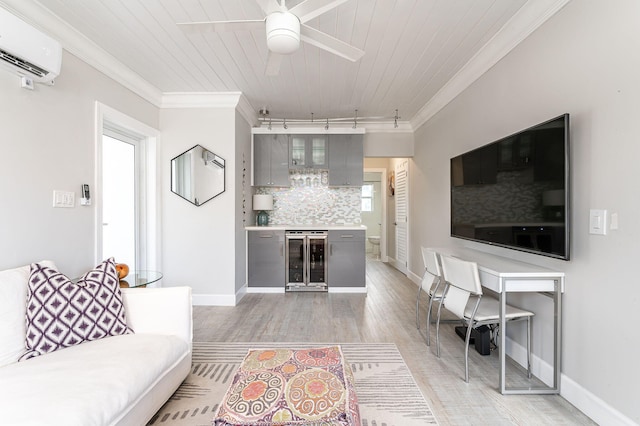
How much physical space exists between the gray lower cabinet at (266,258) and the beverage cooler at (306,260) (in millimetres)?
111

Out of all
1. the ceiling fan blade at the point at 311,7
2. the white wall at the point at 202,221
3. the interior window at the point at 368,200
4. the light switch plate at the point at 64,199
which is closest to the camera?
the ceiling fan blade at the point at 311,7

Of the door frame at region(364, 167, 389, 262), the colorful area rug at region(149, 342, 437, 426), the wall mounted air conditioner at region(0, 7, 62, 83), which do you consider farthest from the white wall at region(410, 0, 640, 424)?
the door frame at region(364, 167, 389, 262)

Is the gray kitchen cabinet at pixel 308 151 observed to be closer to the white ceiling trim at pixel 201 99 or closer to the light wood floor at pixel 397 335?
the white ceiling trim at pixel 201 99

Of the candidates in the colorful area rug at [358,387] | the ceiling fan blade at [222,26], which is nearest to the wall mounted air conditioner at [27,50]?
the ceiling fan blade at [222,26]

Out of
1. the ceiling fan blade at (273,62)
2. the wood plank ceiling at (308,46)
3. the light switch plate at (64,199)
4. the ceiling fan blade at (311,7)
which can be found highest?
the wood plank ceiling at (308,46)

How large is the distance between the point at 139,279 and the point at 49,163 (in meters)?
1.10

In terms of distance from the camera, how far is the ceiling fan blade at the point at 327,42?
1833mm

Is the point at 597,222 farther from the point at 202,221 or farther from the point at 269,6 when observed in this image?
the point at 202,221

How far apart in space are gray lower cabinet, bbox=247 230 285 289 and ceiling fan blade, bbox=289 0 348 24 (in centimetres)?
312

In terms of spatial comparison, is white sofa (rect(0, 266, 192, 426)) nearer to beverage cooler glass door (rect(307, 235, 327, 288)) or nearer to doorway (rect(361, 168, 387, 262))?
beverage cooler glass door (rect(307, 235, 327, 288))

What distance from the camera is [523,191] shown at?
2080mm

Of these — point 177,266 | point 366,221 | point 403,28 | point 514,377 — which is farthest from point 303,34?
point 366,221

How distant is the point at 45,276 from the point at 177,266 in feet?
6.95

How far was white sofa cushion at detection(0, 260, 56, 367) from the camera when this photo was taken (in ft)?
4.94
